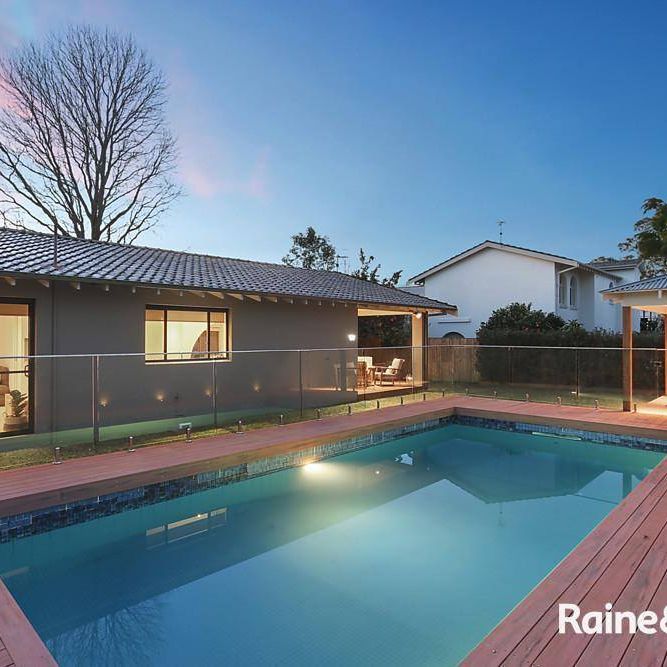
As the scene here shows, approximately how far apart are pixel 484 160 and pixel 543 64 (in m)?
3.99

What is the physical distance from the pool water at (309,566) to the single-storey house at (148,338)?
7.22 feet

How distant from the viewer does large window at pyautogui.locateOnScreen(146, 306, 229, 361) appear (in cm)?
918

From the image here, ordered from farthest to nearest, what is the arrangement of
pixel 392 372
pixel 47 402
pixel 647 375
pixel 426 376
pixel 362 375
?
pixel 426 376 < pixel 392 372 < pixel 362 375 < pixel 647 375 < pixel 47 402

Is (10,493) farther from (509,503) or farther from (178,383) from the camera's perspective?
(509,503)

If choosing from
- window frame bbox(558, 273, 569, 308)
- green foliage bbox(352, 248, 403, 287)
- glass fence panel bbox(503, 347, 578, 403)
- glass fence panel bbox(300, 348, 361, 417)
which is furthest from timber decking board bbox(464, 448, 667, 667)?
green foliage bbox(352, 248, 403, 287)

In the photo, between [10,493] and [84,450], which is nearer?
[10,493]

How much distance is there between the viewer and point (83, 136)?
19.6m

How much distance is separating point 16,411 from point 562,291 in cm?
1815

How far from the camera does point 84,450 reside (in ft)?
22.1

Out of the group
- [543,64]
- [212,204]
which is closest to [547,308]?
[543,64]

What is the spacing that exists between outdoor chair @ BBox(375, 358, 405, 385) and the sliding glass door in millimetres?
7041

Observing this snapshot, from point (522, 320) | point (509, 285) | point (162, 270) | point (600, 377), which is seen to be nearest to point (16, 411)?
point (162, 270)

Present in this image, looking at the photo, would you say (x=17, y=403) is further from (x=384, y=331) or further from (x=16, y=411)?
(x=384, y=331)

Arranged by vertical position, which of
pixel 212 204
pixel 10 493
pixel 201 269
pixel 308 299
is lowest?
pixel 10 493
